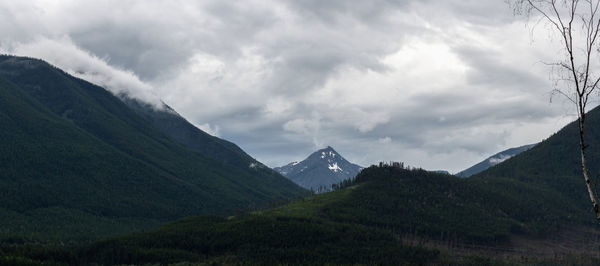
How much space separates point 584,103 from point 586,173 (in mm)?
4046

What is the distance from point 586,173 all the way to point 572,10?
342 inches

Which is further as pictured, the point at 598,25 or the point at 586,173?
the point at 598,25

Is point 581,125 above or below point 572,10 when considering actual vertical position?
below

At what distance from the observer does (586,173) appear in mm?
21891

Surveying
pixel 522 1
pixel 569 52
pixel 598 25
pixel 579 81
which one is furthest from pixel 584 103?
pixel 522 1

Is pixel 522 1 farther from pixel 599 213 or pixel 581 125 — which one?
pixel 599 213

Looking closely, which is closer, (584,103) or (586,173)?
(586,173)

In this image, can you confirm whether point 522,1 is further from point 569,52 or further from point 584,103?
point 584,103

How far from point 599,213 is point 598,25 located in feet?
32.4

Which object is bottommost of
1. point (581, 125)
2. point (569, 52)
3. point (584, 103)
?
point (581, 125)

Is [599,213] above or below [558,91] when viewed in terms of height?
below

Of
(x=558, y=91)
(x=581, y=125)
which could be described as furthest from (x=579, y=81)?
(x=581, y=125)

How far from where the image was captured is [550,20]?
80.4ft

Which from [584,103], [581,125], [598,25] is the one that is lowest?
[581,125]
